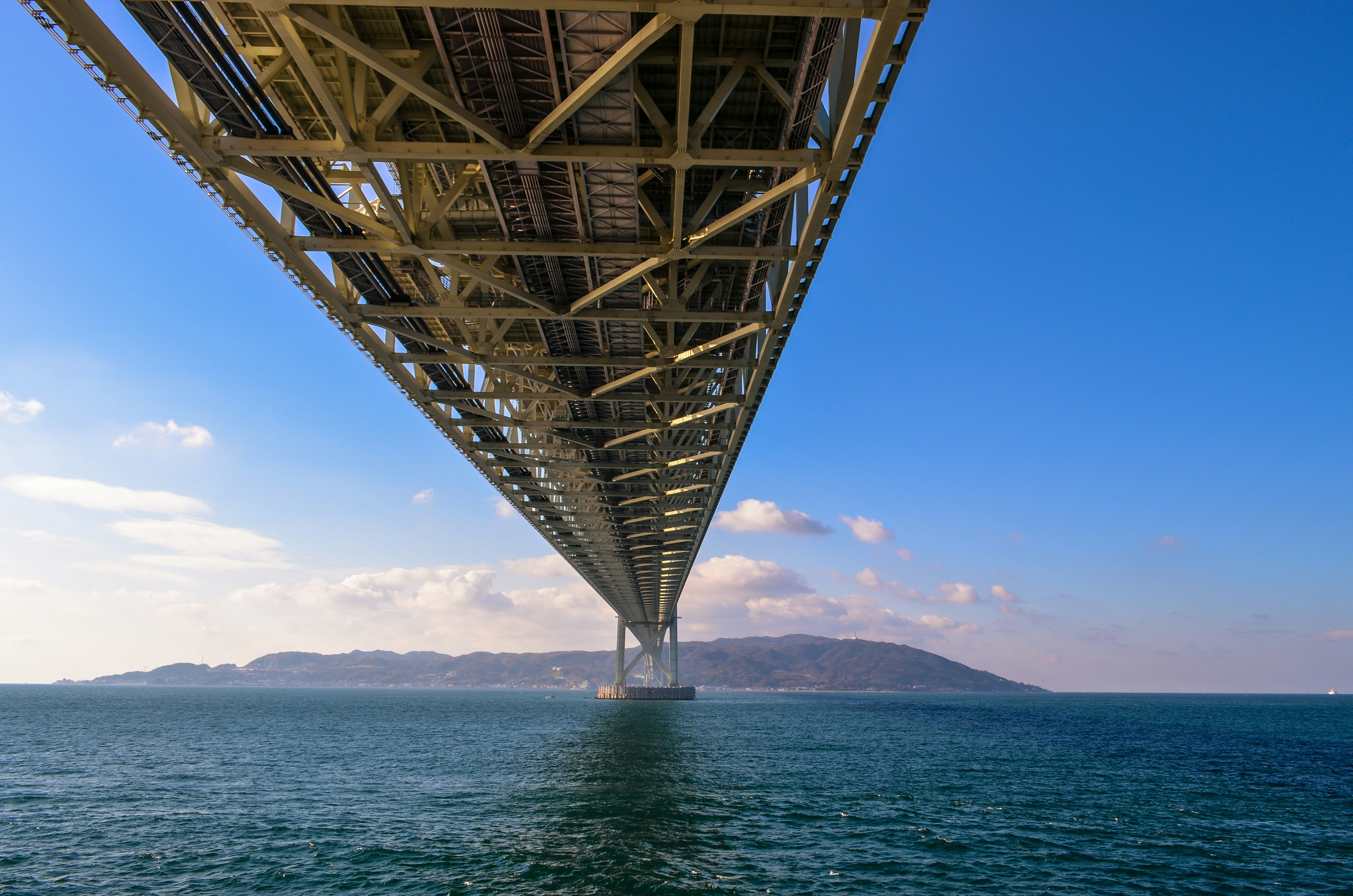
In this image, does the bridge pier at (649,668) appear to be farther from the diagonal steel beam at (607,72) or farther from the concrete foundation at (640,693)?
the diagonal steel beam at (607,72)

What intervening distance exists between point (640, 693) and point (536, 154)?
374ft

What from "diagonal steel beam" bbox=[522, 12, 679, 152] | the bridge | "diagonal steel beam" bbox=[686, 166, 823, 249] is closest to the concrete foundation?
the bridge

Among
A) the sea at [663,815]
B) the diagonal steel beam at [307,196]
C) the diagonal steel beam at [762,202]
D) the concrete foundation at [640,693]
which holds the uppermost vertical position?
A: the diagonal steel beam at [307,196]

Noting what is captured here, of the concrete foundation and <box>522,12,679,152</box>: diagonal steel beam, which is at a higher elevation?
<box>522,12,679,152</box>: diagonal steel beam

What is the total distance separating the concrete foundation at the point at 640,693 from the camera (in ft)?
391

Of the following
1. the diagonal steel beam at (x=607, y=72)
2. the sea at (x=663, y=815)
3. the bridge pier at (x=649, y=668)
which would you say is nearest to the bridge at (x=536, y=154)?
the diagonal steel beam at (x=607, y=72)

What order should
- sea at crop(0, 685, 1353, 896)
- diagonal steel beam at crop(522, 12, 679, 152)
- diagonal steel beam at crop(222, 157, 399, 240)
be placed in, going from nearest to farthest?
diagonal steel beam at crop(522, 12, 679, 152), diagonal steel beam at crop(222, 157, 399, 240), sea at crop(0, 685, 1353, 896)

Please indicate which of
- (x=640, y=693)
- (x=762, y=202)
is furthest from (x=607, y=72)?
(x=640, y=693)

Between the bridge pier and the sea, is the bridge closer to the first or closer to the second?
the sea

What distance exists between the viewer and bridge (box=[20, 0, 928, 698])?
38.3ft

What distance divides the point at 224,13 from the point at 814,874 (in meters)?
21.0

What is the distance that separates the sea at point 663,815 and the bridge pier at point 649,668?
5961cm

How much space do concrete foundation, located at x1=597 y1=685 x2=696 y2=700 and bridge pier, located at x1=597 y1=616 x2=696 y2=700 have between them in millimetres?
55

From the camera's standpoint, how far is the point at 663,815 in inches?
991
